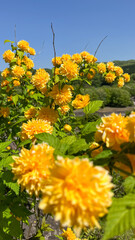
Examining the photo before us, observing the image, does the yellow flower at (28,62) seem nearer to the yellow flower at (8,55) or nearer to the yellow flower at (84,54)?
the yellow flower at (8,55)

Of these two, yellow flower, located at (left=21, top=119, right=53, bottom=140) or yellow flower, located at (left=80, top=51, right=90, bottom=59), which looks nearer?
yellow flower, located at (left=21, top=119, right=53, bottom=140)

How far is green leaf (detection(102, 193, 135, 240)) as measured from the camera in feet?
1.36

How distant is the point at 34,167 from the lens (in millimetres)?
691

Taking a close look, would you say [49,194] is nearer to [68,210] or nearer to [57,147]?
[68,210]

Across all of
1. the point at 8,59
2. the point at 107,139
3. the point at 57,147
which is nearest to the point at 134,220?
the point at 107,139

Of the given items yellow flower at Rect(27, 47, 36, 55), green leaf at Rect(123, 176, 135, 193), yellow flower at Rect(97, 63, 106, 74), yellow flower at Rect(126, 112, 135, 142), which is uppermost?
yellow flower at Rect(27, 47, 36, 55)

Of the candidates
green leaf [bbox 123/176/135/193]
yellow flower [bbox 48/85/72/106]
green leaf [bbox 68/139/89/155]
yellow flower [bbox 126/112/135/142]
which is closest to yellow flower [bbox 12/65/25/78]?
yellow flower [bbox 48/85/72/106]

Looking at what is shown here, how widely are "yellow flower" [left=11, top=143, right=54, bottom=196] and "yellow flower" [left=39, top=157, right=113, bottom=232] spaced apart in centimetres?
21

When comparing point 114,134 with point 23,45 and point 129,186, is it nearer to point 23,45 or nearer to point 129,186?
point 129,186

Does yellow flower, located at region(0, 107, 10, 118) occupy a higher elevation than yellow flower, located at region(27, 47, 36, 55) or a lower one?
lower

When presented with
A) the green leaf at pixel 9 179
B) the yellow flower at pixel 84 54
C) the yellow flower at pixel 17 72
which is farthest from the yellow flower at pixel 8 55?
the green leaf at pixel 9 179

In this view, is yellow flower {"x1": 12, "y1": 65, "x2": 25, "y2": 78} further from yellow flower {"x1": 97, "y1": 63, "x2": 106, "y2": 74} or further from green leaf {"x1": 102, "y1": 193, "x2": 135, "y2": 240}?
green leaf {"x1": 102, "y1": 193, "x2": 135, "y2": 240}

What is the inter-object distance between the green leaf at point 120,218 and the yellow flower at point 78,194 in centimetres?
3

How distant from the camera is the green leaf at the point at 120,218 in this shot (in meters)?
0.42
